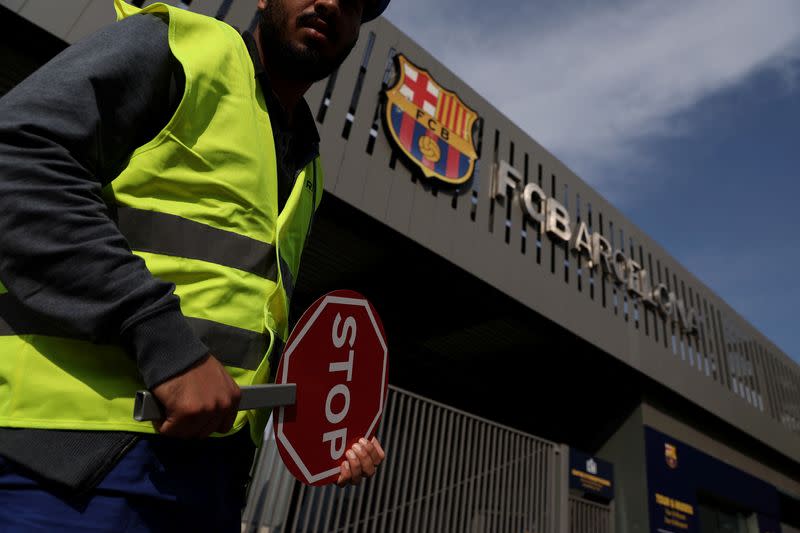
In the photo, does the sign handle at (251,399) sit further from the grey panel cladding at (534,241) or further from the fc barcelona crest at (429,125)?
the fc barcelona crest at (429,125)

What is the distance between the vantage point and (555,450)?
804 centimetres

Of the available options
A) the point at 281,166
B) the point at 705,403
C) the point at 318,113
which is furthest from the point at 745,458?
the point at 281,166

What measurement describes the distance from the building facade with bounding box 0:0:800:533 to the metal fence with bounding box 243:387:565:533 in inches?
1.0

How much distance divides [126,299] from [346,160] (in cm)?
572

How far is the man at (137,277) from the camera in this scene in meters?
0.78

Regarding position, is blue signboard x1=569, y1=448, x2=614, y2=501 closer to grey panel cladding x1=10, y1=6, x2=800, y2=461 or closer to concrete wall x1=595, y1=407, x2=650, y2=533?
concrete wall x1=595, y1=407, x2=650, y2=533

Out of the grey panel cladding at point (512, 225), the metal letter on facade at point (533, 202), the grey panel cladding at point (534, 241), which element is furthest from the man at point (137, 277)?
the metal letter on facade at point (533, 202)

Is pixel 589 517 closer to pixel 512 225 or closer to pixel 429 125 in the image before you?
pixel 512 225

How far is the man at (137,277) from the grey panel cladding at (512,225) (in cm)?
475

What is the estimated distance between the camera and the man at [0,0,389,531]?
2.57 ft

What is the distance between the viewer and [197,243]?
3.21ft

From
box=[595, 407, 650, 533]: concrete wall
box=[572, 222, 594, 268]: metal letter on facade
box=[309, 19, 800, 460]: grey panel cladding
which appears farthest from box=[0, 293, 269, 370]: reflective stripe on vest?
box=[595, 407, 650, 533]: concrete wall

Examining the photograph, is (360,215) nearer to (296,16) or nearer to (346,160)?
(346,160)

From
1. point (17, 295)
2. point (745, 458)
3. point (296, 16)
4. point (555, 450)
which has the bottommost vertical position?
point (17, 295)
